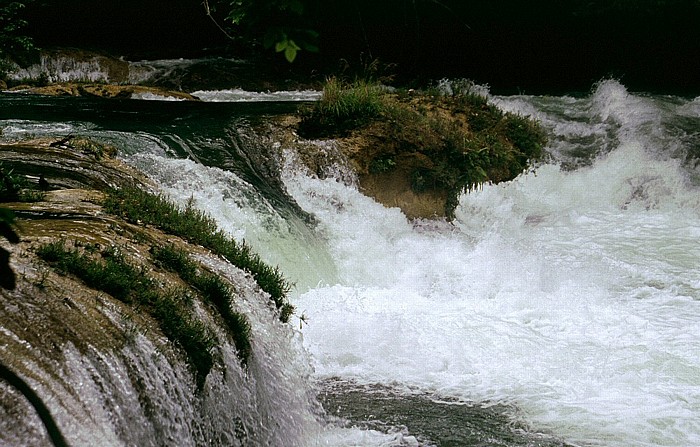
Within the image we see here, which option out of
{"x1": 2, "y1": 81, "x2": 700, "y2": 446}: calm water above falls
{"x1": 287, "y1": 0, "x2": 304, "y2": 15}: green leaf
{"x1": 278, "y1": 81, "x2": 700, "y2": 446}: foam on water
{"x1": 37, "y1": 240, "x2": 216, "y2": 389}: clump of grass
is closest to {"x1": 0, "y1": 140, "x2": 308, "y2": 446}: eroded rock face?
{"x1": 37, "y1": 240, "x2": 216, "y2": 389}: clump of grass

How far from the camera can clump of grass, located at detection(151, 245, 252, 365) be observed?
495 cm

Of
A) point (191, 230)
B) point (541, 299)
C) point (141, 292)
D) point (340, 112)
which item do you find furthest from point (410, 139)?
point (141, 292)

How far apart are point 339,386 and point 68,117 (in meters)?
6.27

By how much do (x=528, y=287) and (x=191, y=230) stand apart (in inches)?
153

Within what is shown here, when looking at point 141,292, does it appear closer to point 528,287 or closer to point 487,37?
point 528,287

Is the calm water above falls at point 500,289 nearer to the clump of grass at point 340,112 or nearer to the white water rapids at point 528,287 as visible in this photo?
the white water rapids at point 528,287

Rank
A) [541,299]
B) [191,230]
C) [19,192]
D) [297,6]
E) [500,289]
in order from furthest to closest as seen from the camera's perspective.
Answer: [500,289] → [541,299] → [191,230] → [19,192] → [297,6]

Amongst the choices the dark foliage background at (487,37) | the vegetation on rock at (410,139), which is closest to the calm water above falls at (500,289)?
the vegetation on rock at (410,139)

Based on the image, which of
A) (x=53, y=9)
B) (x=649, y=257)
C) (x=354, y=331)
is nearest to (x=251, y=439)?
(x=354, y=331)

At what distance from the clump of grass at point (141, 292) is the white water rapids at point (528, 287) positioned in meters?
1.38

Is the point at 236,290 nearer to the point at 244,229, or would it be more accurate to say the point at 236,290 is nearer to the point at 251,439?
the point at 251,439

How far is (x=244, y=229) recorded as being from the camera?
8.05 metres

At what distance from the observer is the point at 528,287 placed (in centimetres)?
844

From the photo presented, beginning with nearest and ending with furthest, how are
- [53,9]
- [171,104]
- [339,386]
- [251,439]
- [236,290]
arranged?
[251,439] → [236,290] → [339,386] → [171,104] → [53,9]
